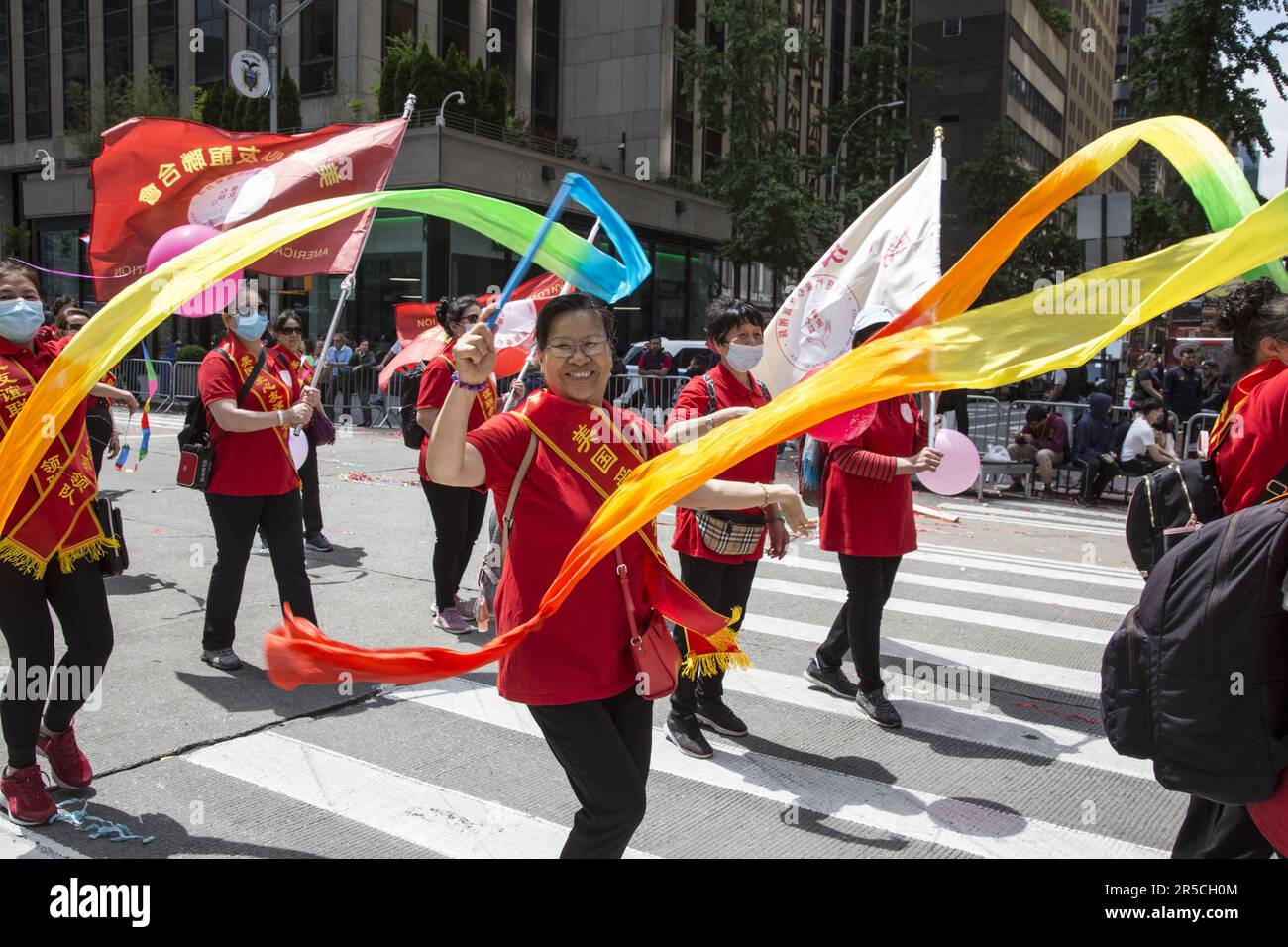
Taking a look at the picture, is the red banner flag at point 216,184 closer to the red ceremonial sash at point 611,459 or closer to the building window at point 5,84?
the red ceremonial sash at point 611,459

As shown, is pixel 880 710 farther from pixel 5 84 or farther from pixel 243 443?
pixel 5 84

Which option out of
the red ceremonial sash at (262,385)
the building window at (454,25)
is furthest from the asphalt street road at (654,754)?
the building window at (454,25)

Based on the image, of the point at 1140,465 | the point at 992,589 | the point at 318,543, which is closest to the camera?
the point at 992,589

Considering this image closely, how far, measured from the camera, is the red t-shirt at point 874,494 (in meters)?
5.23

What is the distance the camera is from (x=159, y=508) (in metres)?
11.1

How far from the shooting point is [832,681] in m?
5.91

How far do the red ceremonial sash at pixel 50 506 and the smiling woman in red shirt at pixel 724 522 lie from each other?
2425 mm

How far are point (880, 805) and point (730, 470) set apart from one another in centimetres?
157

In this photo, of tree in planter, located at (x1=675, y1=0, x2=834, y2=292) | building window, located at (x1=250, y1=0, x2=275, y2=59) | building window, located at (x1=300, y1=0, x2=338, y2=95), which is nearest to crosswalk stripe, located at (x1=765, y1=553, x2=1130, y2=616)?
tree in planter, located at (x1=675, y1=0, x2=834, y2=292)

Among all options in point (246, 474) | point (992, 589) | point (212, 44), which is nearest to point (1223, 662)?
point (246, 474)

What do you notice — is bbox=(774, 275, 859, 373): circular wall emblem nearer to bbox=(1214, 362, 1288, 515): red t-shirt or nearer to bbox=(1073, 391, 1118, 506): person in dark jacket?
bbox=(1214, 362, 1288, 515): red t-shirt

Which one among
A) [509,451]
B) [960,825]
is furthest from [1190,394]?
[509,451]
